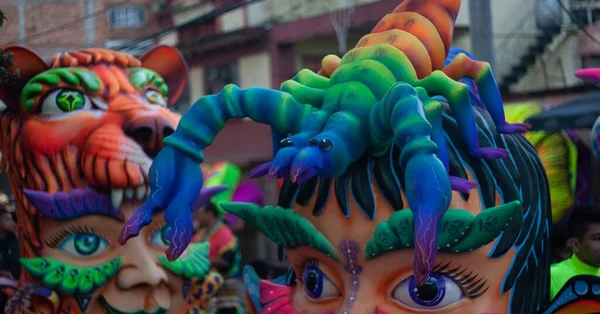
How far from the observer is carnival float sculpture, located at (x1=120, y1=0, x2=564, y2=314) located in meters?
3.43

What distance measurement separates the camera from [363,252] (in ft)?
11.6

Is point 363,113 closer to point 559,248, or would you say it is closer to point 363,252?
point 363,252

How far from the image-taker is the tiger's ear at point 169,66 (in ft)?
20.2

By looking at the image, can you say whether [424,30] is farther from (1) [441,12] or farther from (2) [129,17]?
(2) [129,17]

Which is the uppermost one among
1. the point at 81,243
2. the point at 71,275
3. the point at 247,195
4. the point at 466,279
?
the point at 466,279

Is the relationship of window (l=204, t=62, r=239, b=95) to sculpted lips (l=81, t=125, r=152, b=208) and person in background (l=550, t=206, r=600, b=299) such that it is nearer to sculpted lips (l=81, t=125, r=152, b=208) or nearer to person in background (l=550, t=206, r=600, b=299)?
sculpted lips (l=81, t=125, r=152, b=208)

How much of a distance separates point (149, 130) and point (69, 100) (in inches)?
17.4

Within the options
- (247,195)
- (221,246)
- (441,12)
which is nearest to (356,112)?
(441,12)

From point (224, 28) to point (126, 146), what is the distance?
50.9ft

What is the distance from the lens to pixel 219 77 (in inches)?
808

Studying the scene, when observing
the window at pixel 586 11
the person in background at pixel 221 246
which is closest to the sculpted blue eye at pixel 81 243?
the person in background at pixel 221 246

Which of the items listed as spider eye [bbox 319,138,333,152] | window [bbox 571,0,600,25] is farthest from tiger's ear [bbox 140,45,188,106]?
window [bbox 571,0,600,25]

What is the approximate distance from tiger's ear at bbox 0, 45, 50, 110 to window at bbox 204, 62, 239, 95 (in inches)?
563

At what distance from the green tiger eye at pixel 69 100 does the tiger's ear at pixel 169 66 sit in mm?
640
